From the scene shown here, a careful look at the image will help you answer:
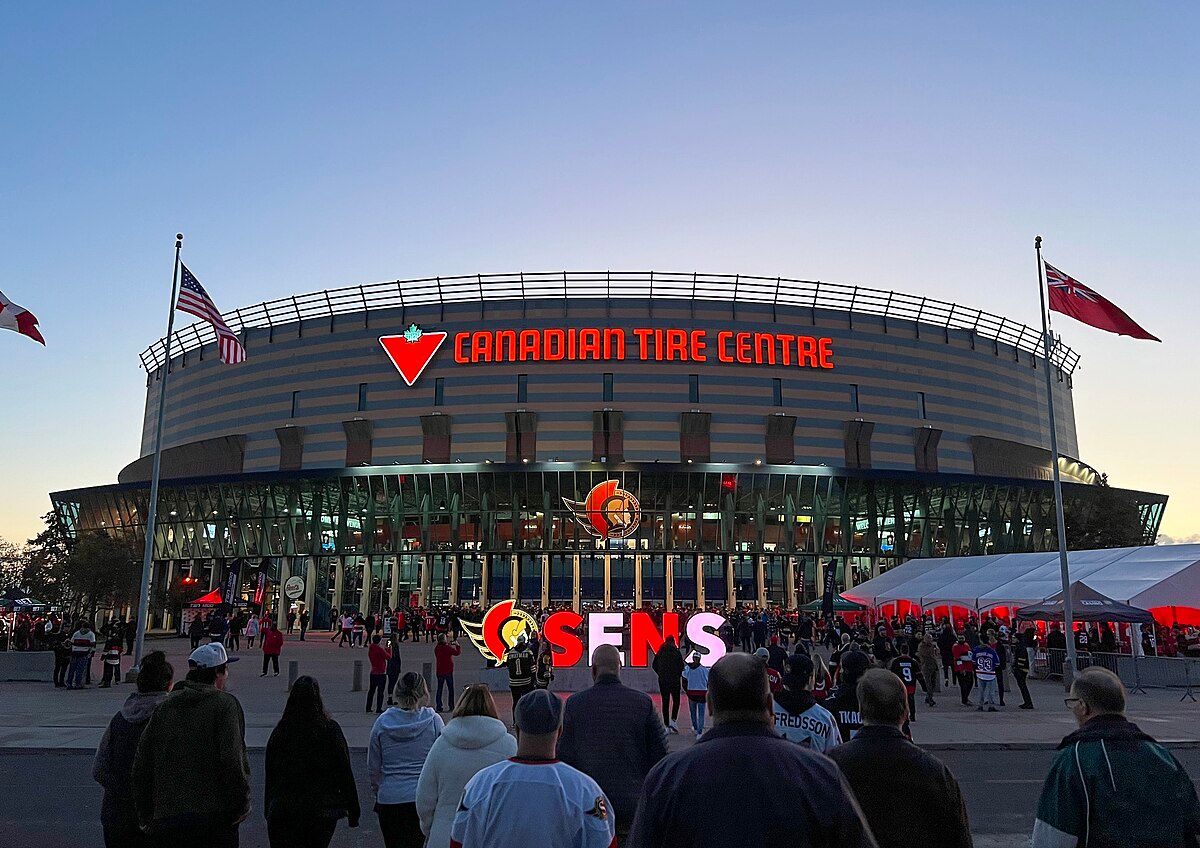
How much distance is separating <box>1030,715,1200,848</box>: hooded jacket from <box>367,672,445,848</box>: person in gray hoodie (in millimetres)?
3846

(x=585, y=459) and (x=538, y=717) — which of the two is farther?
(x=585, y=459)

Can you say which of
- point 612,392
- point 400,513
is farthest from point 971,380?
point 400,513

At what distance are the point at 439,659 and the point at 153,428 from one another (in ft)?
261

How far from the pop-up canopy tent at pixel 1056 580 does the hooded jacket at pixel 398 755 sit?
28.2m

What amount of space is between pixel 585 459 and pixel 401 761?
2463 inches

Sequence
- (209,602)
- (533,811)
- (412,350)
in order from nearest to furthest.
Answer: (533,811) < (209,602) < (412,350)

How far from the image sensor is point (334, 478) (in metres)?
67.2

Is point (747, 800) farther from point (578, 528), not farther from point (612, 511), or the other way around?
point (578, 528)

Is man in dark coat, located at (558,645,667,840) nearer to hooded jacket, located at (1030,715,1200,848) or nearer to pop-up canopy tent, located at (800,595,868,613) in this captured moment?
hooded jacket, located at (1030,715,1200,848)

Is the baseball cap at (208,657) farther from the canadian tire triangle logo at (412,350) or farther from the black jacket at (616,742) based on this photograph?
the canadian tire triangle logo at (412,350)

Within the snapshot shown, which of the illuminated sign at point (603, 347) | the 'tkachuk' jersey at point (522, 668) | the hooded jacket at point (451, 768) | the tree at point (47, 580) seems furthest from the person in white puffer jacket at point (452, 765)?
the illuminated sign at point (603, 347)

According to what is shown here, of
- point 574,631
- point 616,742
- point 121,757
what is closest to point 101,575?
point 574,631

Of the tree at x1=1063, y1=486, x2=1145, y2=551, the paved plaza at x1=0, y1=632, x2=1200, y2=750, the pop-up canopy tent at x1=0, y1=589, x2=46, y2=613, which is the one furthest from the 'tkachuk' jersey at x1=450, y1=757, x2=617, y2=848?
the tree at x1=1063, y1=486, x2=1145, y2=551

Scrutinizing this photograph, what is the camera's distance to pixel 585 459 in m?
69.0
